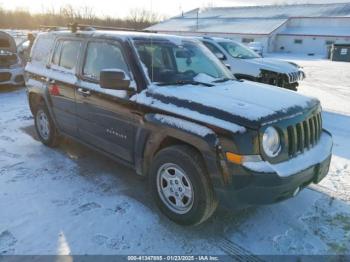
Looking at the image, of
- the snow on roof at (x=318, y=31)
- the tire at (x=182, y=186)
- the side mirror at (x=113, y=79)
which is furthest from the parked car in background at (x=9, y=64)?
the snow on roof at (x=318, y=31)

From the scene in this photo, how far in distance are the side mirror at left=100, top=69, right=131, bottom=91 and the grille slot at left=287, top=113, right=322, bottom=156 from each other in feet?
5.66

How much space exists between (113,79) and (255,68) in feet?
19.9

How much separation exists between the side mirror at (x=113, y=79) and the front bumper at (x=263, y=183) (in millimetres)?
1448

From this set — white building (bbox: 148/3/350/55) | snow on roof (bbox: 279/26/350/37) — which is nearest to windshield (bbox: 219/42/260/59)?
white building (bbox: 148/3/350/55)

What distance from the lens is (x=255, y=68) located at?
28.1 feet

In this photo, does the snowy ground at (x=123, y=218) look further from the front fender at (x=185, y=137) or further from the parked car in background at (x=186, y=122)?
the front fender at (x=185, y=137)

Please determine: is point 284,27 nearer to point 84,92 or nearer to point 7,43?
point 7,43

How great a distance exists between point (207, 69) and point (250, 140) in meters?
1.78

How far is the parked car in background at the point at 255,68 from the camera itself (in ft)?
27.6

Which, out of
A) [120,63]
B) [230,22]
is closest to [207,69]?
[120,63]

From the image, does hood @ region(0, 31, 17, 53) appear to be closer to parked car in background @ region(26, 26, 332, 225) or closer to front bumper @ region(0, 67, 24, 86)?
front bumper @ region(0, 67, 24, 86)

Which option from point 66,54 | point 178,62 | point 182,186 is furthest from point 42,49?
point 182,186

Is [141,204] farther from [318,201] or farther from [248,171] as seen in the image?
[318,201]

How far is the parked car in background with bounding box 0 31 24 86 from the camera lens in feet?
32.6
